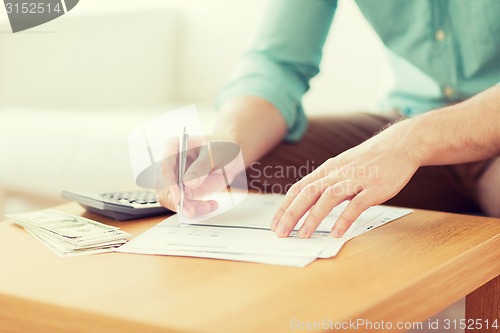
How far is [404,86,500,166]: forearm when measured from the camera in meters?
0.89

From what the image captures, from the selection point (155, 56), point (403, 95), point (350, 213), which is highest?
point (350, 213)

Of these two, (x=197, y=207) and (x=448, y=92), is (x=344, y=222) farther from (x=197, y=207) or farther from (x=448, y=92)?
(x=448, y=92)

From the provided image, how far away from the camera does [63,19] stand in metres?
2.32

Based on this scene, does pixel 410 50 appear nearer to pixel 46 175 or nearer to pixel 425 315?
pixel 425 315

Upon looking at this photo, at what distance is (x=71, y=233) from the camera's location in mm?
812

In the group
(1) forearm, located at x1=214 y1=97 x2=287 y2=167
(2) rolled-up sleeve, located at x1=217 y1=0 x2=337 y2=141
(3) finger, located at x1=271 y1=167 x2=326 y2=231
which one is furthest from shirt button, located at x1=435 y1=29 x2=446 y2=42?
(3) finger, located at x1=271 y1=167 x2=326 y2=231

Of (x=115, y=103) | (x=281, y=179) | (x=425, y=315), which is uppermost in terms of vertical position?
(x=425, y=315)

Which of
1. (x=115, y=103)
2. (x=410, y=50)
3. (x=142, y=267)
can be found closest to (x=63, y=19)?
(x=115, y=103)

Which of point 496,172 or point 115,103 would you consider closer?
point 496,172

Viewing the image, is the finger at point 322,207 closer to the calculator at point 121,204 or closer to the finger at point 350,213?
the finger at point 350,213

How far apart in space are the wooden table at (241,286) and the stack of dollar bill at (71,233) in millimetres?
19

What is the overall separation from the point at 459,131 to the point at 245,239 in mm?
329

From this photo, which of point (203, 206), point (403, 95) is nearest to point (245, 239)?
point (203, 206)

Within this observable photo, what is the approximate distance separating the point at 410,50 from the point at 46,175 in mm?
1027
